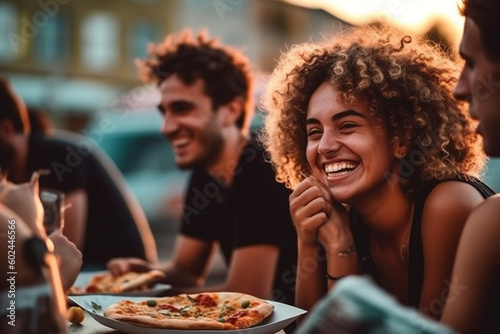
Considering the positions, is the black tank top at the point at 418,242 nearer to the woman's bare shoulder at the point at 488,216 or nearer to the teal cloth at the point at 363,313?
the woman's bare shoulder at the point at 488,216

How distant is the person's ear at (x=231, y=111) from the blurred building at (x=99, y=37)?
2712 cm

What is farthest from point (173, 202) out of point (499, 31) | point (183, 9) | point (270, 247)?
point (183, 9)

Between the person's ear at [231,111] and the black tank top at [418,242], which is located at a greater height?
the person's ear at [231,111]

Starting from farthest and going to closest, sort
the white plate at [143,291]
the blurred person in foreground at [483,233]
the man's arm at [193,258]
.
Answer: the man's arm at [193,258]
the white plate at [143,291]
the blurred person in foreground at [483,233]

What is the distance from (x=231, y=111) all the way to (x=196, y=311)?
2.43 m

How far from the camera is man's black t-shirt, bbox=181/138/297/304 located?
389 cm

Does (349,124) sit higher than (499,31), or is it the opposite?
(499,31)

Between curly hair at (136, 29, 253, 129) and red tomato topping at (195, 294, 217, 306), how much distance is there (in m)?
2.17

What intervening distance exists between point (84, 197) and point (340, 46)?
259 centimetres

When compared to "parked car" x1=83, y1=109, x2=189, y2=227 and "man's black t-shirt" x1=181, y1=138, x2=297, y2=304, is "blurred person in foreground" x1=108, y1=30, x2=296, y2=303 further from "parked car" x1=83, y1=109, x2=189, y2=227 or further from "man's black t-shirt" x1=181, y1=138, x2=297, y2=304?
"parked car" x1=83, y1=109, x2=189, y2=227

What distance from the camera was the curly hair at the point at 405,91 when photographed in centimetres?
270

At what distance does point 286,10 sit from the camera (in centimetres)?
3906

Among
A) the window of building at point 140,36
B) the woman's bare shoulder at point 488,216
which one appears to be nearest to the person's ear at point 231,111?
the woman's bare shoulder at point 488,216

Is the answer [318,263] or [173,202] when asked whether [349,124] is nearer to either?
[318,263]
